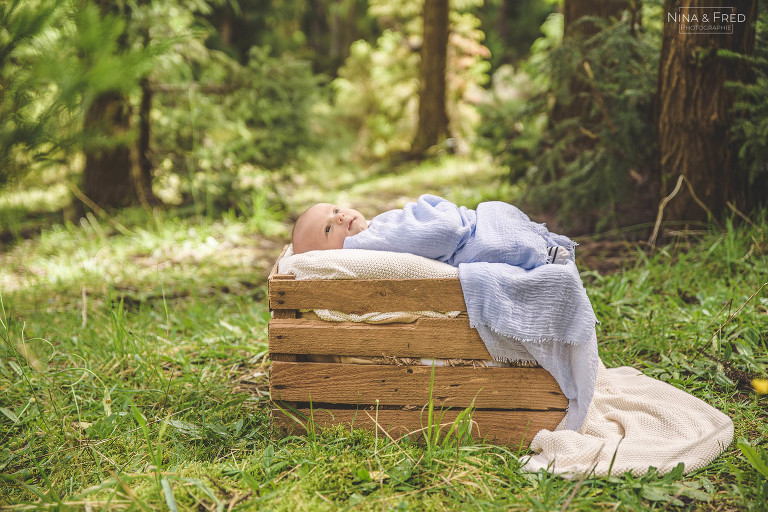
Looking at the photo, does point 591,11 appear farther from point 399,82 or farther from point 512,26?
point 512,26

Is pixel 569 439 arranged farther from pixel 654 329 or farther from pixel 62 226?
pixel 62 226

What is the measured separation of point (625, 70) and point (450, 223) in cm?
215

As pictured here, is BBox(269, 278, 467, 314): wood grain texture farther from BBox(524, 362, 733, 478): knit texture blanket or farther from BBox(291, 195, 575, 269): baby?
BBox(524, 362, 733, 478): knit texture blanket

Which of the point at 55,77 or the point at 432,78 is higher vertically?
the point at 432,78

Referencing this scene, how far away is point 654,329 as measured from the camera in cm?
247

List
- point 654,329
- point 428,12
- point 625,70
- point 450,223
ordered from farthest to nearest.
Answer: point 428,12 < point 625,70 < point 654,329 < point 450,223

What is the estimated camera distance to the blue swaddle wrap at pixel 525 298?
1729mm

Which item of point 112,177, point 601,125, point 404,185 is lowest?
point 404,185

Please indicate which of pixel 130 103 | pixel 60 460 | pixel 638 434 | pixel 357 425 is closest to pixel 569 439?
pixel 638 434

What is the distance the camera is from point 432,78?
868 centimetres

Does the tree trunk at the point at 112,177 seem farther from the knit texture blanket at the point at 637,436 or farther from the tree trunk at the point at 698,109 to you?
the knit texture blanket at the point at 637,436

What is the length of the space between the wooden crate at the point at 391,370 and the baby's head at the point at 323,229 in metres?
0.36

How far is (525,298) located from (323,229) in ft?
2.92

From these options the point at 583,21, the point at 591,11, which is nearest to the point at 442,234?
the point at 583,21
